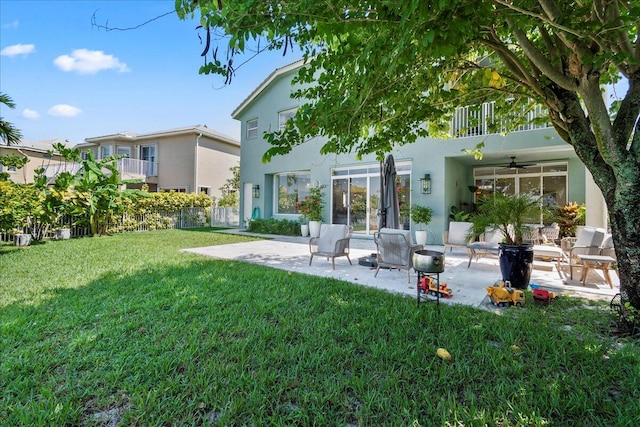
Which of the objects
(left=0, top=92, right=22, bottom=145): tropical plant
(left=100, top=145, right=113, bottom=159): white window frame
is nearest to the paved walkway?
(left=0, top=92, right=22, bottom=145): tropical plant

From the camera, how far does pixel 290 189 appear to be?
16.8 m

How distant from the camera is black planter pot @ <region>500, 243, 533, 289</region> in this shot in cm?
548

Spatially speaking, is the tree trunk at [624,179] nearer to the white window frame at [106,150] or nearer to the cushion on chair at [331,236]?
the cushion on chair at [331,236]

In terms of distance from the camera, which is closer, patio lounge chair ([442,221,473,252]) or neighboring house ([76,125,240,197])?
patio lounge chair ([442,221,473,252])

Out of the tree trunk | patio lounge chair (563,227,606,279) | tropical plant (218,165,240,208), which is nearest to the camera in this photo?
the tree trunk

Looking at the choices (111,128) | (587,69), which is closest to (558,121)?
(587,69)

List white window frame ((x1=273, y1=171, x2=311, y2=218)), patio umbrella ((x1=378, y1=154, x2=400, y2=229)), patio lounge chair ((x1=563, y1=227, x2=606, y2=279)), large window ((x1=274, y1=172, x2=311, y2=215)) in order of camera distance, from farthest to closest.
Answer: white window frame ((x1=273, y1=171, x2=311, y2=218)), large window ((x1=274, y1=172, x2=311, y2=215)), patio umbrella ((x1=378, y1=154, x2=400, y2=229)), patio lounge chair ((x1=563, y1=227, x2=606, y2=279))

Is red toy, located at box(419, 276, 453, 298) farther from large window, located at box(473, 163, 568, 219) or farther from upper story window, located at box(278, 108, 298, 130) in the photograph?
upper story window, located at box(278, 108, 298, 130)

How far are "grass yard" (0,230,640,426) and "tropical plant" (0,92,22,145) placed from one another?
6.81m

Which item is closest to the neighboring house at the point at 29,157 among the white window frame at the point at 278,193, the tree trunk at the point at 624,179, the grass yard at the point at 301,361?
the white window frame at the point at 278,193

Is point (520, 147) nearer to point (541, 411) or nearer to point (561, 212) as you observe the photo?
point (561, 212)

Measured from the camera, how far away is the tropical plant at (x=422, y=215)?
11555mm

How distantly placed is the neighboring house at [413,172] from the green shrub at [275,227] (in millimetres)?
838

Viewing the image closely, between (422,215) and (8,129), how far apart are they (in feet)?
46.3
